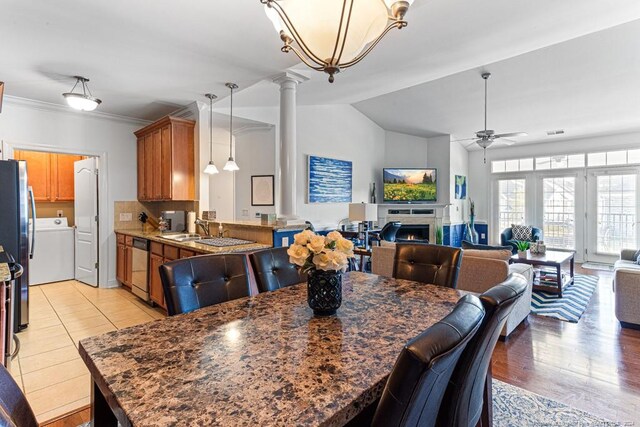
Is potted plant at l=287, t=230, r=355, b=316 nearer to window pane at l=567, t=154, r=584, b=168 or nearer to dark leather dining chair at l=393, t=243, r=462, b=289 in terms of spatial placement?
dark leather dining chair at l=393, t=243, r=462, b=289

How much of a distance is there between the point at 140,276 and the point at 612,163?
900 cm

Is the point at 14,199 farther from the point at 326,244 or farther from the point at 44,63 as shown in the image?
the point at 326,244

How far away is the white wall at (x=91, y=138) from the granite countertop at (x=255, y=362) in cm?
432

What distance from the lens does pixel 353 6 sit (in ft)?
4.53

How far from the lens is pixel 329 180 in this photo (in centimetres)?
606

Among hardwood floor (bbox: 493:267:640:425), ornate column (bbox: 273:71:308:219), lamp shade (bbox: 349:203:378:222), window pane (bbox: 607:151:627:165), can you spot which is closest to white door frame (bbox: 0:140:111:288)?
ornate column (bbox: 273:71:308:219)

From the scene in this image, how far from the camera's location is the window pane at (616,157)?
6677mm

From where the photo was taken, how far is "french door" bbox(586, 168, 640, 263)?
6.56m

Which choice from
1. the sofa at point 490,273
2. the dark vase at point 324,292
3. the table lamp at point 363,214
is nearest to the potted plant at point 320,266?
the dark vase at point 324,292

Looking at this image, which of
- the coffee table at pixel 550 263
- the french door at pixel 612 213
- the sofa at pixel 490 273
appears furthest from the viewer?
the french door at pixel 612 213

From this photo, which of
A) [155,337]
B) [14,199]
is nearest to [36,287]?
[14,199]

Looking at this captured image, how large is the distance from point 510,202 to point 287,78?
23.2 feet

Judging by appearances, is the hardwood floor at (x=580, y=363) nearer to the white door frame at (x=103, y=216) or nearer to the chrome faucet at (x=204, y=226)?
the chrome faucet at (x=204, y=226)

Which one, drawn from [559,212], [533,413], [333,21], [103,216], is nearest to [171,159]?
[103,216]
